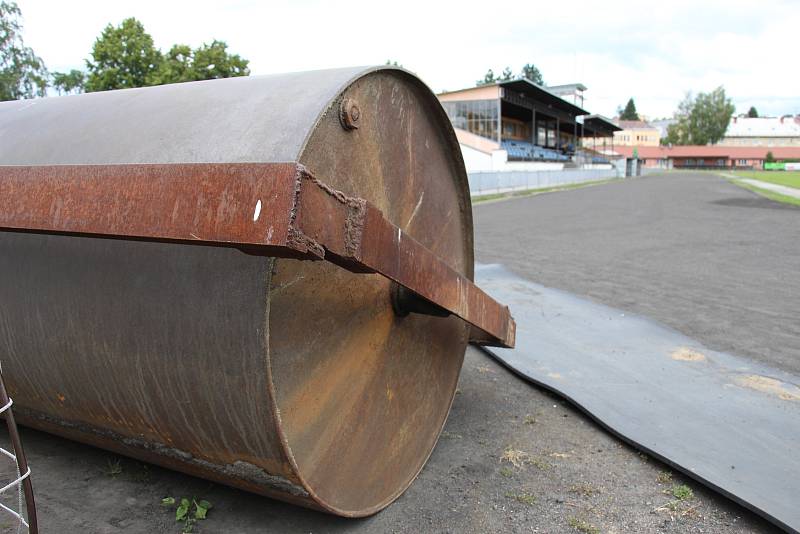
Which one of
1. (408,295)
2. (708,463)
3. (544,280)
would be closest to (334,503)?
(408,295)

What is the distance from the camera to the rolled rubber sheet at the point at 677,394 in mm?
2842

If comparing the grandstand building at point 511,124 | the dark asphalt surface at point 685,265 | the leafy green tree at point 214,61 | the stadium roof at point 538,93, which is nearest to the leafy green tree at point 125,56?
the leafy green tree at point 214,61

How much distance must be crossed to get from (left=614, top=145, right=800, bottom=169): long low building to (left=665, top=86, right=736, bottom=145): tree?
6.25 meters

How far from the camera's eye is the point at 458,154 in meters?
3.00

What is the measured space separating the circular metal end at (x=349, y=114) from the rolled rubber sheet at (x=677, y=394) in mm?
2076

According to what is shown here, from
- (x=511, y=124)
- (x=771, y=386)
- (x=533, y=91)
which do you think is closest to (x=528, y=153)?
(x=533, y=91)

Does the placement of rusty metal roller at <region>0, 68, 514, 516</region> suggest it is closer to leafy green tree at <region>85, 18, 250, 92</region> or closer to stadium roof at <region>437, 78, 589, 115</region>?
leafy green tree at <region>85, 18, 250, 92</region>

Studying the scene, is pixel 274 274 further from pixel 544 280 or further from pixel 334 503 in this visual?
pixel 544 280

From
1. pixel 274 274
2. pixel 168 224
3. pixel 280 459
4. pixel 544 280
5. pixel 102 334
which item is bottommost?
pixel 544 280

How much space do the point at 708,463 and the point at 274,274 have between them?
217cm

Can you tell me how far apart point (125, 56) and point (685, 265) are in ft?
133

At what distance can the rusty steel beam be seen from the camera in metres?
1.41

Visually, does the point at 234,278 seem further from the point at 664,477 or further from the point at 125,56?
the point at 125,56

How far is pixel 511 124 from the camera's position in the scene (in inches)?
2606
